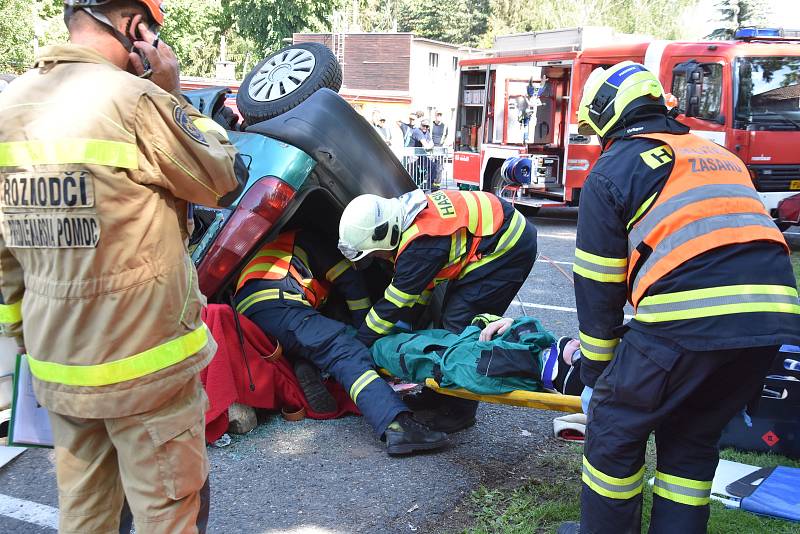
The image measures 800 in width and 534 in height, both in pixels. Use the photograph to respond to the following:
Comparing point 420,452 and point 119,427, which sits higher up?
point 119,427

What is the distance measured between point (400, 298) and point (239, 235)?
87cm

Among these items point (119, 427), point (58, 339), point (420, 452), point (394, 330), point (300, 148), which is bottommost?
point (420, 452)

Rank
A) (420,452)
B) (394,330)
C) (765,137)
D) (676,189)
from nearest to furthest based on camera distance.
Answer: (676,189) < (420,452) < (394,330) < (765,137)

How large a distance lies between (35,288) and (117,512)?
0.68 meters

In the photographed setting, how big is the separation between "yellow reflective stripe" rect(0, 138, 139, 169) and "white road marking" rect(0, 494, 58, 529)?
1.73 m

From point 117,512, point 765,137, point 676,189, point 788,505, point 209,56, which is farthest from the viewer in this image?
point 209,56

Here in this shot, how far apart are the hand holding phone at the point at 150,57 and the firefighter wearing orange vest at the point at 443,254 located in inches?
66.8

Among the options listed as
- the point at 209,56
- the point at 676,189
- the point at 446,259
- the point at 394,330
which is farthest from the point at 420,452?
the point at 209,56

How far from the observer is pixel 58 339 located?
191cm

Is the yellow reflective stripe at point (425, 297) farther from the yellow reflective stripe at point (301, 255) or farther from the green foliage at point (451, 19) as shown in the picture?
the green foliage at point (451, 19)

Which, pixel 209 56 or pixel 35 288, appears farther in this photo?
pixel 209 56

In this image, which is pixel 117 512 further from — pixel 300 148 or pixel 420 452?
pixel 300 148

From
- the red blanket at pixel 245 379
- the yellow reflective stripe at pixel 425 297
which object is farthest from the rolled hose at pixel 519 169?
the red blanket at pixel 245 379

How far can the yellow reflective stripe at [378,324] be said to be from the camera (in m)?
3.83
